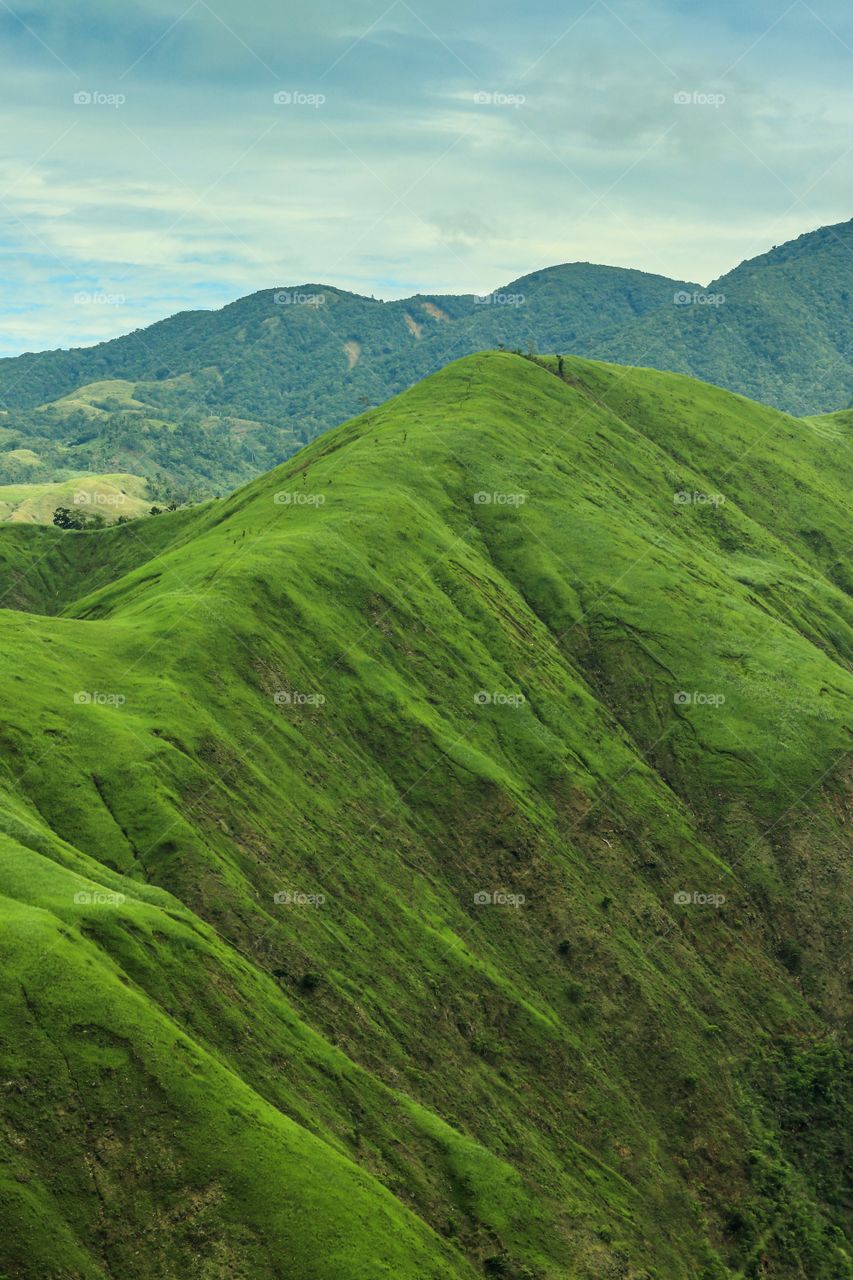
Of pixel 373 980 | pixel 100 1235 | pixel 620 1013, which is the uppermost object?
pixel 100 1235

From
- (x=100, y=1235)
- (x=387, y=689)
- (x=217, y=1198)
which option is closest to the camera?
(x=100, y=1235)

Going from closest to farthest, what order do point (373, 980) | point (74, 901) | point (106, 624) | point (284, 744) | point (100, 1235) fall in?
point (100, 1235)
point (74, 901)
point (373, 980)
point (284, 744)
point (106, 624)

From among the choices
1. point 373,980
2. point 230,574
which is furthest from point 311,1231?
point 230,574

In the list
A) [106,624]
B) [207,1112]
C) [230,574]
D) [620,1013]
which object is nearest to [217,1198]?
[207,1112]

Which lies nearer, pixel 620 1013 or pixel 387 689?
pixel 620 1013

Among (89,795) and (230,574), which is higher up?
(230,574)

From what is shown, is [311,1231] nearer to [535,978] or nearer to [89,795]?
[89,795]
